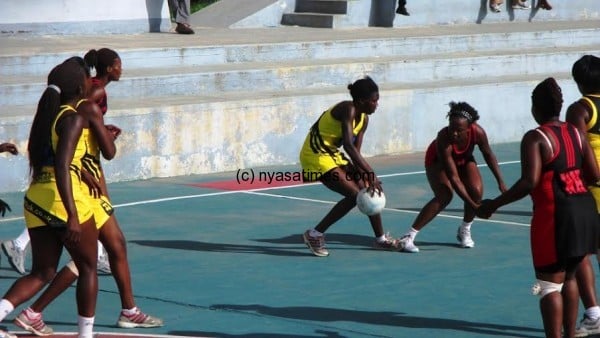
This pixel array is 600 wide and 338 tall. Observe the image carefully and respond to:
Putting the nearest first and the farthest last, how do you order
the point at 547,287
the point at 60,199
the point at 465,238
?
the point at 547,287 < the point at 60,199 < the point at 465,238

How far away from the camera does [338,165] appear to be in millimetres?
11242

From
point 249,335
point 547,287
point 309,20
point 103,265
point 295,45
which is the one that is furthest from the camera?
point 309,20

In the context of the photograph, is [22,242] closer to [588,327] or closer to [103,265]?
[103,265]

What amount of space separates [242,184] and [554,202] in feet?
27.9

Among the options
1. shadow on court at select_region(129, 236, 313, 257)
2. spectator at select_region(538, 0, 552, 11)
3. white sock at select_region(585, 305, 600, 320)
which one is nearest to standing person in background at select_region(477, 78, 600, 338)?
white sock at select_region(585, 305, 600, 320)

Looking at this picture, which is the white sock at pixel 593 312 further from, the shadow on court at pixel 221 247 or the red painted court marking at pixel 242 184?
the red painted court marking at pixel 242 184

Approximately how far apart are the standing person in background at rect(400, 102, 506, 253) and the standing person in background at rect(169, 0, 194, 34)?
36.0 ft

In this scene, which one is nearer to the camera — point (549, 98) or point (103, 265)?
point (549, 98)

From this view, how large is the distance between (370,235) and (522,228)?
162 cm

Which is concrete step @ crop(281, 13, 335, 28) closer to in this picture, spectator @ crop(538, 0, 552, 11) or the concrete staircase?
the concrete staircase

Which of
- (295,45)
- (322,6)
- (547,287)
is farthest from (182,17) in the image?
(547,287)

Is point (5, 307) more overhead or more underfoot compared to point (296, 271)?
more overhead

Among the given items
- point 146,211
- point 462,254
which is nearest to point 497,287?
point 462,254

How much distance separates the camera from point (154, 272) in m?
10.4
